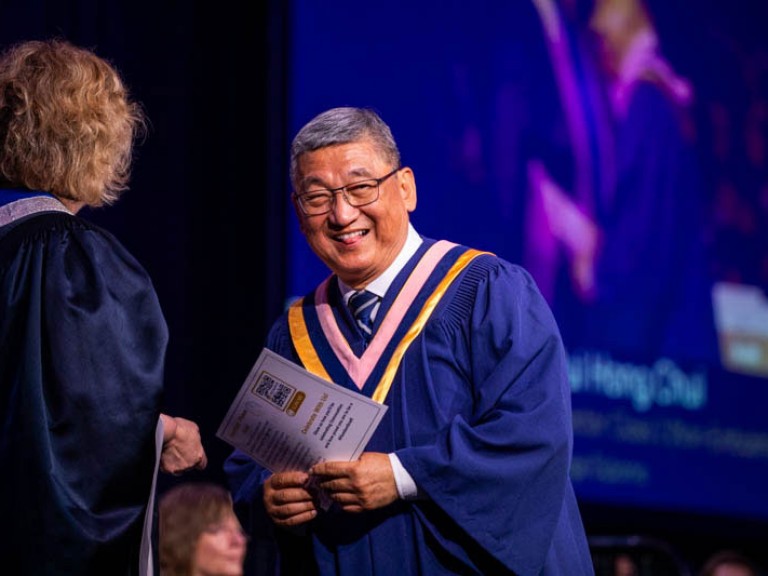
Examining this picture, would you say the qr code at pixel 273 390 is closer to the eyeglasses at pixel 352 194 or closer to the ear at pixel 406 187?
the eyeglasses at pixel 352 194

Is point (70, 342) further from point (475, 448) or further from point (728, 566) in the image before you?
point (728, 566)

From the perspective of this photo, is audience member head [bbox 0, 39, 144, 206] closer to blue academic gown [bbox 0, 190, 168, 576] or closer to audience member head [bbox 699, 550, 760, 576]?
blue academic gown [bbox 0, 190, 168, 576]

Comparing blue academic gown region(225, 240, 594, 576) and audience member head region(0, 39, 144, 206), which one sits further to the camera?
blue academic gown region(225, 240, 594, 576)

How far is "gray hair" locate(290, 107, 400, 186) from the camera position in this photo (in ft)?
11.3

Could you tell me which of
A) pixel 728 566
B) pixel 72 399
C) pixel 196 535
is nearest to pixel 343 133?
pixel 72 399

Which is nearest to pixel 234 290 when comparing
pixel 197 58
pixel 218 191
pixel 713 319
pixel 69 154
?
pixel 218 191

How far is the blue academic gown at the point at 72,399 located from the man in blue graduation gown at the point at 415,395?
0.48m

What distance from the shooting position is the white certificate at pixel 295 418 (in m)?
3.05

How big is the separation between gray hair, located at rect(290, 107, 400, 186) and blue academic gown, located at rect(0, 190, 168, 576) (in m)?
0.73

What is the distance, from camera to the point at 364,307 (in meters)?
3.50

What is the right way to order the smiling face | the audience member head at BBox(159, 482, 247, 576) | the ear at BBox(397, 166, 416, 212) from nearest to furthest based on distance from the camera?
1. the smiling face
2. the ear at BBox(397, 166, 416, 212)
3. the audience member head at BBox(159, 482, 247, 576)

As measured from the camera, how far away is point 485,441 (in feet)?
10.1

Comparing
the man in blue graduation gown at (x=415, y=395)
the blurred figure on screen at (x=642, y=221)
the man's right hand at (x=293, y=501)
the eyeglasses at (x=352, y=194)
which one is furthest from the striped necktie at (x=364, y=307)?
the blurred figure on screen at (x=642, y=221)

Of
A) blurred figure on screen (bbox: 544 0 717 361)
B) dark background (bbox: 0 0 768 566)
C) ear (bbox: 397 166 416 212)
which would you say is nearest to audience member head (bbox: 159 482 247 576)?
dark background (bbox: 0 0 768 566)
